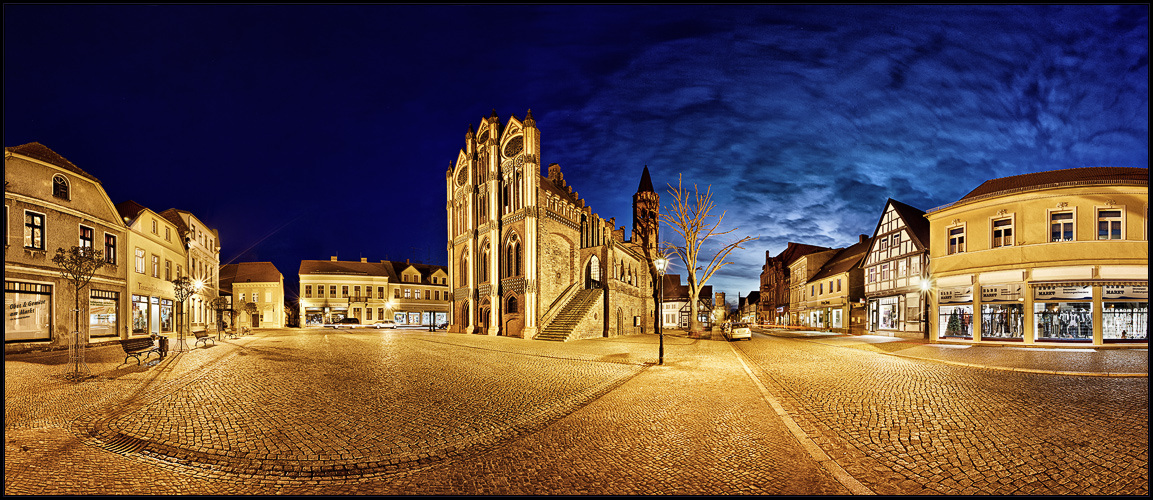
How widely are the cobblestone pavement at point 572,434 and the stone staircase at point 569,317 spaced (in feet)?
54.3

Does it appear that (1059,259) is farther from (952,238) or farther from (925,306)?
(925,306)

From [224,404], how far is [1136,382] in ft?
66.2

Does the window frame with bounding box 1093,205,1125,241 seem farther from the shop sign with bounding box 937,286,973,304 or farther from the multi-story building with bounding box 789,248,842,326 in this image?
the multi-story building with bounding box 789,248,842,326

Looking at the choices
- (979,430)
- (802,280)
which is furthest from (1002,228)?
(802,280)

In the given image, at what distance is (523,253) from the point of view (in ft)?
105

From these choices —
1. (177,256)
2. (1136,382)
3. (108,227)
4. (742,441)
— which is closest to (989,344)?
(1136,382)

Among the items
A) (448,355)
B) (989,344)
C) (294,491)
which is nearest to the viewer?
(294,491)

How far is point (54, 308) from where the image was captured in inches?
802

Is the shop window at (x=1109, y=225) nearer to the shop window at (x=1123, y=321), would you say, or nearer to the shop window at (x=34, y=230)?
the shop window at (x=1123, y=321)

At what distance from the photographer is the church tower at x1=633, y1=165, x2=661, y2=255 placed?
5964 centimetres

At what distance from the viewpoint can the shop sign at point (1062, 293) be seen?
803 inches

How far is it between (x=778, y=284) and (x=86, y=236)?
233ft

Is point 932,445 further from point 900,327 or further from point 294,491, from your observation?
point 900,327

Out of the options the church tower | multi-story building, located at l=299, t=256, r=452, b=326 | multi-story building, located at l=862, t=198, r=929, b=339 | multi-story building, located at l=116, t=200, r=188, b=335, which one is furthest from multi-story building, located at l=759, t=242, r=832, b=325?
multi-story building, located at l=116, t=200, r=188, b=335
